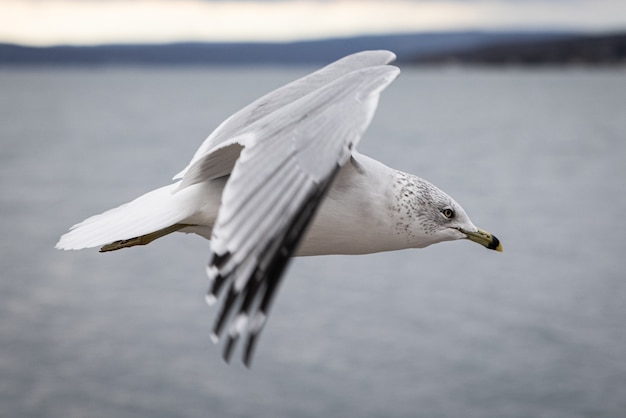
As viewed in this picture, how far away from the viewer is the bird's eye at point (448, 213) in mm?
3406

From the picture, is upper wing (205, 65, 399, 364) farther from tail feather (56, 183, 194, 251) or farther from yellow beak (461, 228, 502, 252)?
yellow beak (461, 228, 502, 252)

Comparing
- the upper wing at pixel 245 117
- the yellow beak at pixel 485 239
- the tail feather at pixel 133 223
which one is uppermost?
the upper wing at pixel 245 117

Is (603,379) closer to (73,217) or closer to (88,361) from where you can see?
(88,361)

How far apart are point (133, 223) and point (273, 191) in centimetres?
88

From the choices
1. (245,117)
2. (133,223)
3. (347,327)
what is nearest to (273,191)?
(133,223)

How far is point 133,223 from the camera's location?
310 centimetres

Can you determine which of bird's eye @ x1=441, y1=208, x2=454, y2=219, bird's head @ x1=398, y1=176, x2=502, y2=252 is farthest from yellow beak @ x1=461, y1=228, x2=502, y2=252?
bird's eye @ x1=441, y1=208, x2=454, y2=219

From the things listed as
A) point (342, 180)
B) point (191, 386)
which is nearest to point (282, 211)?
point (342, 180)

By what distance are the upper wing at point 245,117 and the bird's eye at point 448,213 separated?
2.44ft

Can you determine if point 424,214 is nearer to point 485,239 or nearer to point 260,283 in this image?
point 485,239

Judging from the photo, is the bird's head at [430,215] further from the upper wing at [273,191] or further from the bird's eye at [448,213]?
the upper wing at [273,191]

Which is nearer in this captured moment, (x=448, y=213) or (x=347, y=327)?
(x=448, y=213)

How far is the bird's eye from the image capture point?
3.41 metres

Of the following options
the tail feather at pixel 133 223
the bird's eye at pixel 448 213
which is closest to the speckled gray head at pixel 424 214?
the bird's eye at pixel 448 213
